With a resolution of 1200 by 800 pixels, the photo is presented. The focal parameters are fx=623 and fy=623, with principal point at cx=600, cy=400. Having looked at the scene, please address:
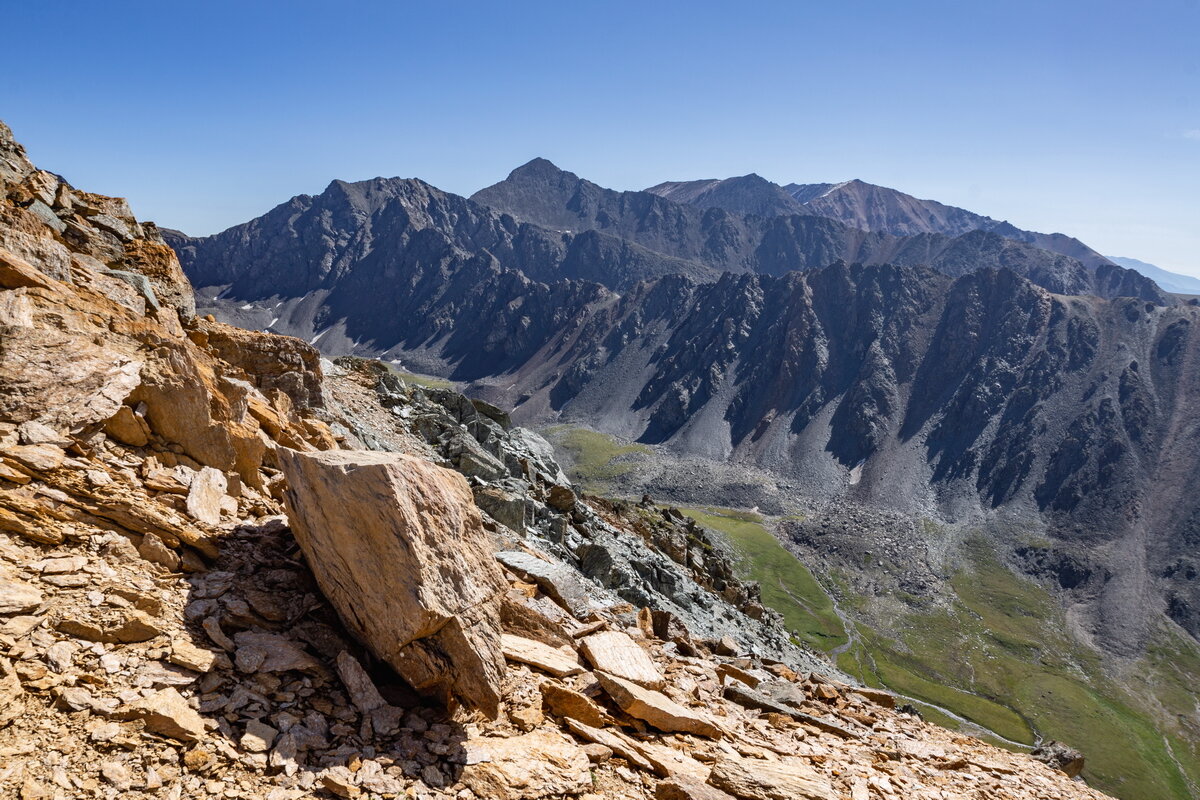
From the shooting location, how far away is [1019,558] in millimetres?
155375

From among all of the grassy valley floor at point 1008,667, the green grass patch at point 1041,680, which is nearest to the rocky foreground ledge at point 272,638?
the grassy valley floor at point 1008,667

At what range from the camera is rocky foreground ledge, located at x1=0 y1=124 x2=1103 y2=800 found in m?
9.34

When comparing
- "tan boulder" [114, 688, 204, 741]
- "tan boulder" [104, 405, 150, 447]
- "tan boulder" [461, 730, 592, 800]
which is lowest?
"tan boulder" [461, 730, 592, 800]

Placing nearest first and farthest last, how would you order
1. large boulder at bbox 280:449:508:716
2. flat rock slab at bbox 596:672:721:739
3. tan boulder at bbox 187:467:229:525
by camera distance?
1. large boulder at bbox 280:449:508:716
2. tan boulder at bbox 187:467:229:525
3. flat rock slab at bbox 596:672:721:739

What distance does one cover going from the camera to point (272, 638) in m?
11.9

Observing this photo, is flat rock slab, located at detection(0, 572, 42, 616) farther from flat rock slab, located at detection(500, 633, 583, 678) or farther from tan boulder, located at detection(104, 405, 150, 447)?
flat rock slab, located at detection(500, 633, 583, 678)

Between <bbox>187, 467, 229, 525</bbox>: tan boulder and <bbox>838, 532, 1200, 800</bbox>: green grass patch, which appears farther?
<bbox>838, 532, 1200, 800</bbox>: green grass patch

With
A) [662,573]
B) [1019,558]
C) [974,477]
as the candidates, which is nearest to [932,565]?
[1019,558]

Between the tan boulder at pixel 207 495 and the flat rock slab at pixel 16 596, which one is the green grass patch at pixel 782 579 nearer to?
the tan boulder at pixel 207 495

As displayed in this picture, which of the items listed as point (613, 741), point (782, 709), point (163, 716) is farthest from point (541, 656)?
point (782, 709)

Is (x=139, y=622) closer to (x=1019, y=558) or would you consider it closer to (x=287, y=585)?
(x=287, y=585)

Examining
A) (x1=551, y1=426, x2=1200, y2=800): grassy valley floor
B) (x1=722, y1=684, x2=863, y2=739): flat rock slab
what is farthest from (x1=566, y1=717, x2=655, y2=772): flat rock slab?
(x1=551, y1=426, x2=1200, y2=800): grassy valley floor

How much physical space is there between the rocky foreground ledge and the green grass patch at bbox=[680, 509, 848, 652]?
339 feet

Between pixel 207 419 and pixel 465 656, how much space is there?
29.6 ft
